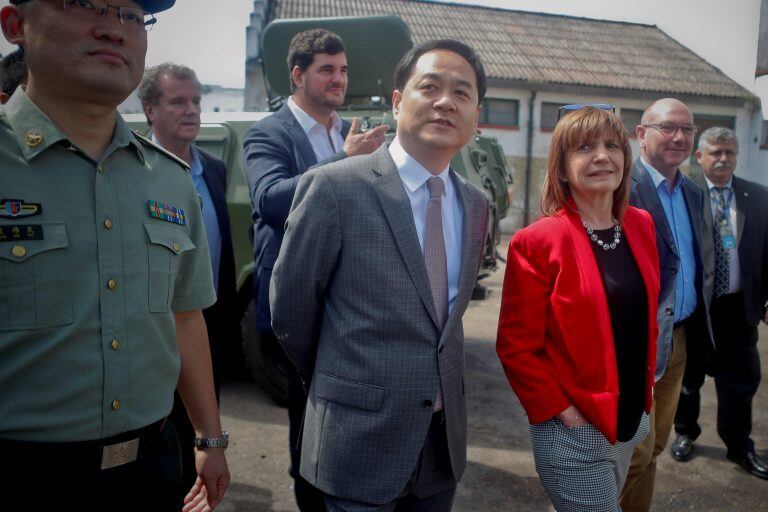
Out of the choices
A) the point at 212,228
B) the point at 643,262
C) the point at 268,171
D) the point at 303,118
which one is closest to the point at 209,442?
the point at 268,171

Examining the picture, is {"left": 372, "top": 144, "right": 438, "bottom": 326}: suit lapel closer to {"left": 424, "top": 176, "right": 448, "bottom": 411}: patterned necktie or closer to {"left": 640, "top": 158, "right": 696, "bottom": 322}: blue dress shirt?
{"left": 424, "top": 176, "right": 448, "bottom": 411}: patterned necktie

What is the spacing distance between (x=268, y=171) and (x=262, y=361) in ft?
6.92

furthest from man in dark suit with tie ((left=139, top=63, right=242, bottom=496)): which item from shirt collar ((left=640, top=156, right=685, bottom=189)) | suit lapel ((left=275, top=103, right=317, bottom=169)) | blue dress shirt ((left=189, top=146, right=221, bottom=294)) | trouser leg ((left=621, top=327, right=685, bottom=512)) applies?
shirt collar ((left=640, top=156, right=685, bottom=189))

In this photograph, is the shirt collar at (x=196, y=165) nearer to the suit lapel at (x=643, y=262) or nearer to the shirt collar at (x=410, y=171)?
the shirt collar at (x=410, y=171)

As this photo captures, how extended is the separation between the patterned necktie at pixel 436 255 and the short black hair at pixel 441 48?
0.39 m

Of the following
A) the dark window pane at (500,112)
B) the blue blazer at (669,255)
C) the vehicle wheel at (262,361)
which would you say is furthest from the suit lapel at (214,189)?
the dark window pane at (500,112)

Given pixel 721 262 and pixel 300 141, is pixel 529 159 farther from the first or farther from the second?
pixel 300 141

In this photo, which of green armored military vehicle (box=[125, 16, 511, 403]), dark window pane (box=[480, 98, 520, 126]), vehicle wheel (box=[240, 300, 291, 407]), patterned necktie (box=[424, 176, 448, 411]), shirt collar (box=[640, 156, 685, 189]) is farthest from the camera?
dark window pane (box=[480, 98, 520, 126])

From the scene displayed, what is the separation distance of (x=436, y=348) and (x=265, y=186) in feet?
4.27

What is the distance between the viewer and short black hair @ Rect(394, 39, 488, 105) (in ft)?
6.55

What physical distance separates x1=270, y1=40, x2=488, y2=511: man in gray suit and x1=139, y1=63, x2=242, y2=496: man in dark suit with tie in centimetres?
124

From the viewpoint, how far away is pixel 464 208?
2.02 m

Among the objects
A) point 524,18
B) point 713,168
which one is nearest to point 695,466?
point 713,168

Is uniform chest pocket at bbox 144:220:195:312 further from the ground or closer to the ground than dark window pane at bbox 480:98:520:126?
closer to the ground
